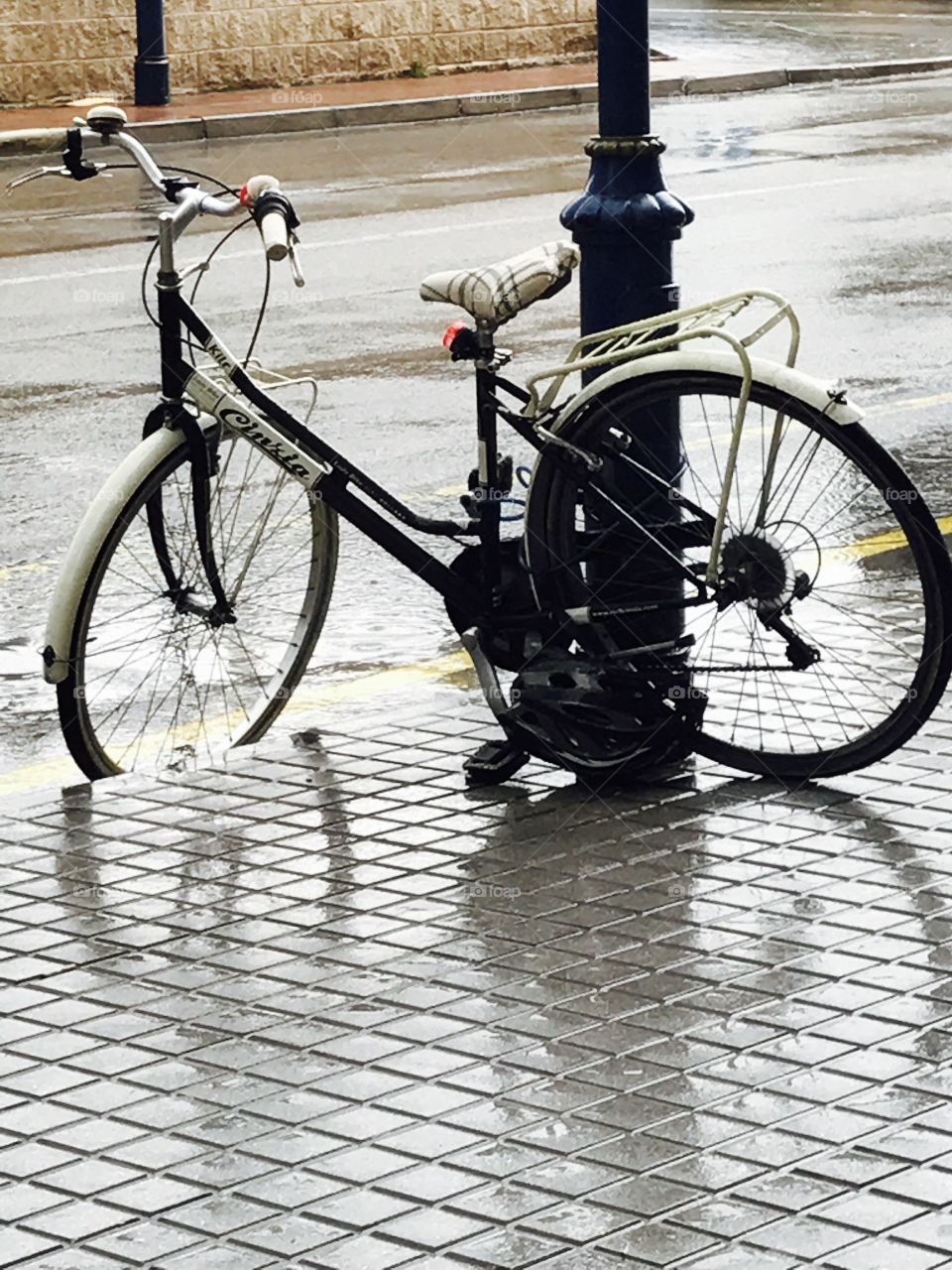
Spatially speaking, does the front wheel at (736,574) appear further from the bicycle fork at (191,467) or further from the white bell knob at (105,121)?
the white bell knob at (105,121)

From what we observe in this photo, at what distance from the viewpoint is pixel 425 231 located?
47.8 feet

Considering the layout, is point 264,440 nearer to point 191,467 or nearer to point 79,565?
point 191,467

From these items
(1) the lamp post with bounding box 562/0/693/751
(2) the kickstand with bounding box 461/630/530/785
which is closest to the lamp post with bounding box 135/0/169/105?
(1) the lamp post with bounding box 562/0/693/751

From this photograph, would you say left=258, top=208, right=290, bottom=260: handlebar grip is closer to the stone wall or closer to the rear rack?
the rear rack

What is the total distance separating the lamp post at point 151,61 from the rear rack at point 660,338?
16.9 meters

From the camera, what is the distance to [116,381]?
33.4 ft

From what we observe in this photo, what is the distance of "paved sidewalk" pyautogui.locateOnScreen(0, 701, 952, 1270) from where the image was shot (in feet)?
11.4

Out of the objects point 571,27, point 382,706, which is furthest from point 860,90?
point 382,706

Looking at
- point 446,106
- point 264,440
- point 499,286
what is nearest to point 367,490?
point 264,440

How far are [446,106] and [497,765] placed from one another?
17.5 meters

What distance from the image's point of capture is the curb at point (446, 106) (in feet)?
66.2

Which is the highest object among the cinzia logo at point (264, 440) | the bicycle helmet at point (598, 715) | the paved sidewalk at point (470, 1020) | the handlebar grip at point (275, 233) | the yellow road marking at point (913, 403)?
the handlebar grip at point (275, 233)

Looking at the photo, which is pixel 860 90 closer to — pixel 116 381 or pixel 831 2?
pixel 831 2

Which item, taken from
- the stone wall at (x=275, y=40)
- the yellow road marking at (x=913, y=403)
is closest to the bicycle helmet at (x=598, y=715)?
the yellow road marking at (x=913, y=403)
